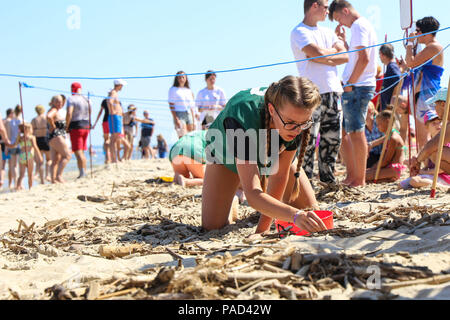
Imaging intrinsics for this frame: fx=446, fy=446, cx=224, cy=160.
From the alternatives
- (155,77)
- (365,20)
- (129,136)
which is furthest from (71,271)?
(129,136)

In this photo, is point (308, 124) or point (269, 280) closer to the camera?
point (269, 280)

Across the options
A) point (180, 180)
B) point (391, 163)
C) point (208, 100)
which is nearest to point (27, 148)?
point (208, 100)

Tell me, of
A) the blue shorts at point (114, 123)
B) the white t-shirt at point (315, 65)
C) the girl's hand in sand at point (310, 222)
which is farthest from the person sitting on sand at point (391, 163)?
the blue shorts at point (114, 123)

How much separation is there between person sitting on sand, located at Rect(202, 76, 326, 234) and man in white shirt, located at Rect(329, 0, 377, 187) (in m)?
1.46

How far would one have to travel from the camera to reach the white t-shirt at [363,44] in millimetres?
4707

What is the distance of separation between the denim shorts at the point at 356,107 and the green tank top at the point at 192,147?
1.78 meters

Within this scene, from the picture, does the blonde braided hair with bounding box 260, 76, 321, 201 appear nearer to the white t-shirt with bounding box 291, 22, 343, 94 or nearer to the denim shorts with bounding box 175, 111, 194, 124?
the white t-shirt with bounding box 291, 22, 343, 94

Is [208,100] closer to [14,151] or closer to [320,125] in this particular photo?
[320,125]

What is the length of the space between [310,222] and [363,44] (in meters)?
3.09

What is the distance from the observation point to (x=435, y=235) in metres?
2.23

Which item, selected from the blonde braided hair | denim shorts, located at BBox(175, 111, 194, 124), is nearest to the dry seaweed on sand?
the blonde braided hair

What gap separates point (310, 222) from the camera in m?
2.21

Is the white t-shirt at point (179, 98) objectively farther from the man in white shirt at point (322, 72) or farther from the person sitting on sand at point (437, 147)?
the person sitting on sand at point (437, 147)

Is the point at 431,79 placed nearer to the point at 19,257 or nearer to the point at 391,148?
the point at 391,148
